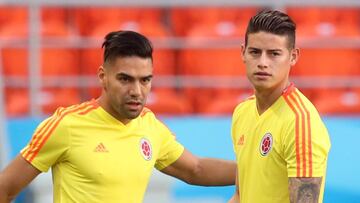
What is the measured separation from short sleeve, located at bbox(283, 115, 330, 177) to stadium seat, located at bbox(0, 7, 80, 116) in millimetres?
5761

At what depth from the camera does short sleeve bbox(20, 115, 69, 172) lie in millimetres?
5898

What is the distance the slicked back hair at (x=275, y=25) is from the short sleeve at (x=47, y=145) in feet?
3.55

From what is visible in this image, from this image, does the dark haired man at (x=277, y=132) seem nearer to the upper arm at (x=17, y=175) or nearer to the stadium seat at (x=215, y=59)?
the upper arm at (x=17, y=175)

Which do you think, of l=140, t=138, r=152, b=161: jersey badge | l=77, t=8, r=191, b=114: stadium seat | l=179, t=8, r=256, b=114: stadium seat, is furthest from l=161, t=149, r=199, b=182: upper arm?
l=179, t=8, r=256, b=114: stadium seat

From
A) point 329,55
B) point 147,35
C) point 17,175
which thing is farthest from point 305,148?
point 329,55

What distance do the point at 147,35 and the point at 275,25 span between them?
591 centimetres

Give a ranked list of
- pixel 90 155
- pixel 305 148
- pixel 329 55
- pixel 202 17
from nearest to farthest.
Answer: pixel 305 148 → pixel 90 155 → pixel 329 55 → pixel 202 17

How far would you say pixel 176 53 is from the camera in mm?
11898

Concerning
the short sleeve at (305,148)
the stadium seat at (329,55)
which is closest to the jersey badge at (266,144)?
the short sleeve at (305,148)

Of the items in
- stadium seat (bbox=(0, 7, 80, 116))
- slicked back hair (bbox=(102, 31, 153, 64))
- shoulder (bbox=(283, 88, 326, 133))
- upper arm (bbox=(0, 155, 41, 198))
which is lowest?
upper arm (bbox=(0, 155, 41, 198))

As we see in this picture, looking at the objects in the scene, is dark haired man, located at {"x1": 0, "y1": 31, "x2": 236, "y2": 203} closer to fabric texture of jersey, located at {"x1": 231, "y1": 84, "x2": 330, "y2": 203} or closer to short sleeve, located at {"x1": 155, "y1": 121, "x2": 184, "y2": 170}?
short sleeve, located at {"x1": 155, "y1": 121, "x2": 184, "y2": 170}

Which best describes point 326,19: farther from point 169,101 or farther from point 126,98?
point 126,98

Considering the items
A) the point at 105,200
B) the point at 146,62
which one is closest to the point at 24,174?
the point at 105,200

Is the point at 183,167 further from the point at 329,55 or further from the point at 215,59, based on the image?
the point at 329,55
